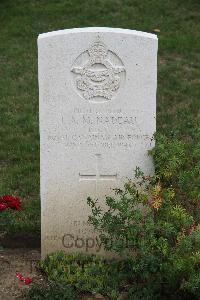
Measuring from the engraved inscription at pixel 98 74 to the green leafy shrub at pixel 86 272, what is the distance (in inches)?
45.4

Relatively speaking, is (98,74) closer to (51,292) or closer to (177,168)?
(177,168)

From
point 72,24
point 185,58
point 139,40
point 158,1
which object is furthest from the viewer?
point 158,1

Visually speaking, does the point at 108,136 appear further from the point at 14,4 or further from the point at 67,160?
the point at 14,4

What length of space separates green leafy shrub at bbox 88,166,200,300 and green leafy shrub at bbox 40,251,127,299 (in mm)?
124

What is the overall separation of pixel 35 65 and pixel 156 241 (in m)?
5.79

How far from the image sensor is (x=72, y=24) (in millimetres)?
11086

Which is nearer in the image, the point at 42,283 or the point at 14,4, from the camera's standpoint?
the point at 42,283

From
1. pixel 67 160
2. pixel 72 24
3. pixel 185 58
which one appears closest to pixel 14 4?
pixel 72 24

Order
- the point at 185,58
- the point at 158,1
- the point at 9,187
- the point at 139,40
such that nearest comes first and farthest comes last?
the point at 139,40, the point at 9,187, the point at 185,58, the point at 158,1

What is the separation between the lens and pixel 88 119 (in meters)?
4.86

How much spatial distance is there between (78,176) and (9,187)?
1527 millimetres

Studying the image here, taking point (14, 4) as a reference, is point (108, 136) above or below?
below

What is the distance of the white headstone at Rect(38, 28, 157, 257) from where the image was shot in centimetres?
472

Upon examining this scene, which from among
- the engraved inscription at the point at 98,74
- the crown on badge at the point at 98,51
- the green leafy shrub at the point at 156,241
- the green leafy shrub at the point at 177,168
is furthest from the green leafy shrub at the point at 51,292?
the crown on badge at the point at 98,51
